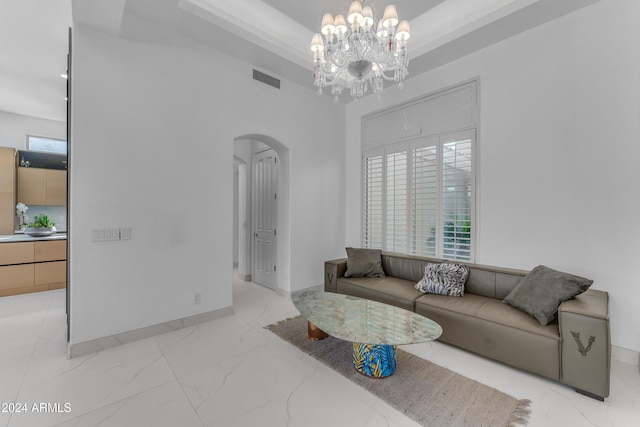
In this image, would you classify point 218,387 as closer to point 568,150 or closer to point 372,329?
point 372,329

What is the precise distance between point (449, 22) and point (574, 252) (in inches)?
113

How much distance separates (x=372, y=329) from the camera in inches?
87.5

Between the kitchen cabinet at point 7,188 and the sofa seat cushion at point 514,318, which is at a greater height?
the kitchen cabinet at point 7,188

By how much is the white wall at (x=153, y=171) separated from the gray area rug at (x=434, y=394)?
5.72ft

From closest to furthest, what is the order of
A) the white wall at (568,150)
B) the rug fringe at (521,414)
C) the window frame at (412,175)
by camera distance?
the rug fringe at (521,414)
the white wall at (568,150)
the window frame at (412,175)

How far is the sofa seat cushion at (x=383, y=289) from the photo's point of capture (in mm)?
3112

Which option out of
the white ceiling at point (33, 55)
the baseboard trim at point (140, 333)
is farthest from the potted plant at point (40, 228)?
the baseboard trim at point (140, 333)

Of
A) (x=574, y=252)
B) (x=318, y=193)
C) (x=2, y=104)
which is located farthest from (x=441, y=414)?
(x=2, y=104)

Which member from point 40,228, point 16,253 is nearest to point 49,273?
point 16,253

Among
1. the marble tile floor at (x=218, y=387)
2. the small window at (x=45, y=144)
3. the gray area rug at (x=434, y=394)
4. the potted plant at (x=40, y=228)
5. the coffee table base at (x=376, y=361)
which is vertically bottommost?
the marble tile floor at (x=218, y=387)

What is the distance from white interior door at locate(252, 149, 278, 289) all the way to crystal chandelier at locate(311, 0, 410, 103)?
2236 mm

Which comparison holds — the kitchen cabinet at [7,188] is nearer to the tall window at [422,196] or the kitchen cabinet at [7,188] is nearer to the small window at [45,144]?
the small window at [45,144]

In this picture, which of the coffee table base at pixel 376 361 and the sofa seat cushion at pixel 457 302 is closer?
the coffee table base at pixel 376 361

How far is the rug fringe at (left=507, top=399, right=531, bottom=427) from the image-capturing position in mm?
1774
